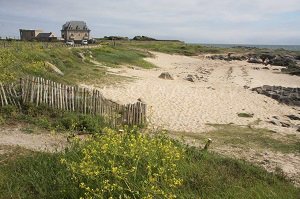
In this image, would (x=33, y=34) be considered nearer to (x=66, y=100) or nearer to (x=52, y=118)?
(x=66, y=100)

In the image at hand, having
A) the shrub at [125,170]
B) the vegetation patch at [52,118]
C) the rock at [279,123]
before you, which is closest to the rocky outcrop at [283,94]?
the rock at [279,123]

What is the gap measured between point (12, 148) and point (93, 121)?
3.36m

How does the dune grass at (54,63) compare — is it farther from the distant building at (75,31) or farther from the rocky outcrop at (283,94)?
the distant building at (75,31)

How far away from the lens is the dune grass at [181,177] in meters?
7.00

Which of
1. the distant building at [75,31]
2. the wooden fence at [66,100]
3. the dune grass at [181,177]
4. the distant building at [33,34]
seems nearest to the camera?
the dune grass at [181,177]

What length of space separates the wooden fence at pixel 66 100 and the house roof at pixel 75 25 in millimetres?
84202

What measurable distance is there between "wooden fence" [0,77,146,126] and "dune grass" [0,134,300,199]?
12.4 feet

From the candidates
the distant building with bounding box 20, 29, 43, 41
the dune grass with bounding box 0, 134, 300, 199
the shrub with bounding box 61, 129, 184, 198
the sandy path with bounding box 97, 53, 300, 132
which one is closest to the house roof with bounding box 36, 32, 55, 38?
the distant building with bounding box 20, 29, 43, 41

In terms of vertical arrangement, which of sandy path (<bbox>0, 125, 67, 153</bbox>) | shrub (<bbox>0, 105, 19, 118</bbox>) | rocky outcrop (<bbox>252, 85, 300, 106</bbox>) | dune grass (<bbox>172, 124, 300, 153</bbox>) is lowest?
rocky outcrop (<bbox>252, 85, 300, 106</bbox>)

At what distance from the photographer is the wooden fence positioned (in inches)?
497

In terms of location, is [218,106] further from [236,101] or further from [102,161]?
[102,161]

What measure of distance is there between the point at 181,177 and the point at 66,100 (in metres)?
6.72

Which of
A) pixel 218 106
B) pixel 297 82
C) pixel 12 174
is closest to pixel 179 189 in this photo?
pixel 12 174

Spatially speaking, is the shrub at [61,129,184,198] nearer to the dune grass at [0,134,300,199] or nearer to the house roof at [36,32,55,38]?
the dune grass at [0,134,300,199]
